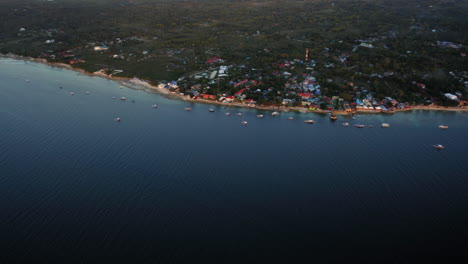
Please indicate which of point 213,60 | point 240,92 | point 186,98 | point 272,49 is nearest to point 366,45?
point 272,49

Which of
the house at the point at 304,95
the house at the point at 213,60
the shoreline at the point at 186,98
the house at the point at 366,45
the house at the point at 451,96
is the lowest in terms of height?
the shoreline at the point at 186,98

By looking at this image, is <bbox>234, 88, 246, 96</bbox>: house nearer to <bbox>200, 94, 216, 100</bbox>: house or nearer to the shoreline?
the shoreline

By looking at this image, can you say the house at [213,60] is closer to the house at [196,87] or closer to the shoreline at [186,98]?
the house at [196,87]

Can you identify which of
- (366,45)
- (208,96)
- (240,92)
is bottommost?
(208,96)

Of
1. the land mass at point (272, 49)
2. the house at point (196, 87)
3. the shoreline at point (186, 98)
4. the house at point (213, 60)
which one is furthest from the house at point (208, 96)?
the house at point (213, 60)

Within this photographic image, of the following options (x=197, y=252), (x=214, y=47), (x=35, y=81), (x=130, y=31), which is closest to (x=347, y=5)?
(x=214, y=47)

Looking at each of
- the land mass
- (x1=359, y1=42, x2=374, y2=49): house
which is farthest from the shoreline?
(x1=359, y1=42, x2=374, y2=49): house

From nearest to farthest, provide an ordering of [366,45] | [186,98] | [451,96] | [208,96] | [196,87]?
[451,96]
[208,96]
[186,98]
[196,87]
[366,45]

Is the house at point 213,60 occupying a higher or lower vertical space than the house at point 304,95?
higher

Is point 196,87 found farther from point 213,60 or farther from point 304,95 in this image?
point 304,95
